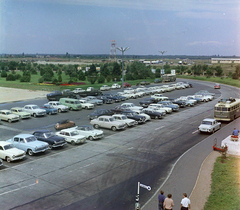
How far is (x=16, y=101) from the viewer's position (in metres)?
48.2

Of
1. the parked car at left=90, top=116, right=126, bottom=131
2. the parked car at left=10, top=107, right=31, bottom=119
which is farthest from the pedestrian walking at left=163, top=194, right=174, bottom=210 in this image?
the parked car at left=10, top=107, right=31, bottom=119

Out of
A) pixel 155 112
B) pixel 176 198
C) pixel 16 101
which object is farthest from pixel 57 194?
pixel 16 101

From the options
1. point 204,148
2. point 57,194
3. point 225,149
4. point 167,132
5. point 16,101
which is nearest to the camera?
point 57,194

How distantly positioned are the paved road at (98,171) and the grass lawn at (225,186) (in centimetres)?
290

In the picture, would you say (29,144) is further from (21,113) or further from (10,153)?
(21,113)

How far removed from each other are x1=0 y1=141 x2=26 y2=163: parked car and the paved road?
0.52 meters

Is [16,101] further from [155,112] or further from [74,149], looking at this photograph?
[74,149]

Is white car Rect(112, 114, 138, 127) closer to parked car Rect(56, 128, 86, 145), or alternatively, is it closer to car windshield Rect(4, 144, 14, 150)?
parked car Rect(56, 128, 86, 145)

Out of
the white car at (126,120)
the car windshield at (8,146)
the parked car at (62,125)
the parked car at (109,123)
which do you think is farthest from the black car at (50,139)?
the white car at (126,120)

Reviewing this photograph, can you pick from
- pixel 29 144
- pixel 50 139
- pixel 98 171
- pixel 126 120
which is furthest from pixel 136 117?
pixel 98 171

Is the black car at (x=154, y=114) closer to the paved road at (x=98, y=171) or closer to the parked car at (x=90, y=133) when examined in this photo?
the paved road at (x=98, y=171)

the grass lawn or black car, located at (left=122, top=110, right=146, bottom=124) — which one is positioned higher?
black car, located at (left=122, top=110, right=146, bottom=124)

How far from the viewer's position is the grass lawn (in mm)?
12570

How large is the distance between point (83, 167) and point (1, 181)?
195 inches
